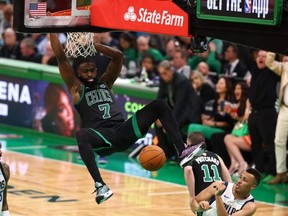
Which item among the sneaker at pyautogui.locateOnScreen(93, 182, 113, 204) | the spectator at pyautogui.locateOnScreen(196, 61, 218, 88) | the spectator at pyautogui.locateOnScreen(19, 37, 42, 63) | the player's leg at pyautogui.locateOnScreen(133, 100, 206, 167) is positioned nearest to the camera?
the sneaker at pyautogui.locateOnScreen(93, 182, 113, 204)

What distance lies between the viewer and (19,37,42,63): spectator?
23.2 meters

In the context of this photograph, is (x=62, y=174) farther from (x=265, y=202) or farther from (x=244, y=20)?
(x=244, y=20)

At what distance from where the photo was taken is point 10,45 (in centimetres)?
2398

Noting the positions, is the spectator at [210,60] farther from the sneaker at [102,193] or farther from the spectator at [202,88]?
the sneaker at [102,193]

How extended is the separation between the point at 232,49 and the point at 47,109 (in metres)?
4.94

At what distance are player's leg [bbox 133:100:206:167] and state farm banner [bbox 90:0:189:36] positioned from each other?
1252 millimetres

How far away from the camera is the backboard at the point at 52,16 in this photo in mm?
12133

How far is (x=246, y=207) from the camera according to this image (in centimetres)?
1247

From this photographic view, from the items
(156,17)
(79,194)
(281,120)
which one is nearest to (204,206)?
(156,17)

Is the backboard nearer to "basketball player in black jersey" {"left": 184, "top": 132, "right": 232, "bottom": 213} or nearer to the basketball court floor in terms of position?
"basketball player in black jersey" {"left": 184, "top": 132, "right": 232, "bottom": 213}

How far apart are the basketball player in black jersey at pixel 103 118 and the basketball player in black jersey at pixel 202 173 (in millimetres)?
659

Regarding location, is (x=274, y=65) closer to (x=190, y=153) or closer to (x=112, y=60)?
(x=112, y=60)

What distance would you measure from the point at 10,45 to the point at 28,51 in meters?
0.78

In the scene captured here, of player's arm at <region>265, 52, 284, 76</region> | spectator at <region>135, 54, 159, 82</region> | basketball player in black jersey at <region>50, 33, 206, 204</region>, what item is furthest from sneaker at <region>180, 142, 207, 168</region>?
spectator at <region>135, 54, 159, 82</region>
